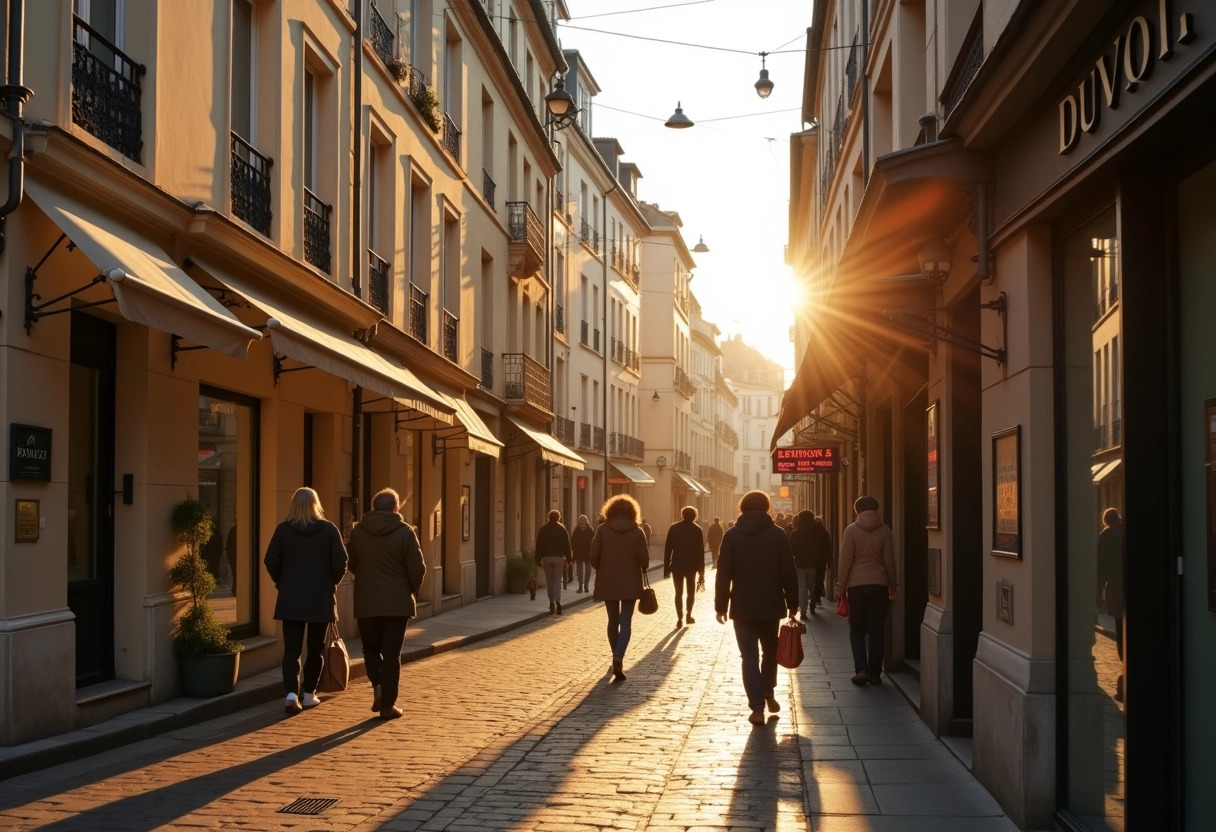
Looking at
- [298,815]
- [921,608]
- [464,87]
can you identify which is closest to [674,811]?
[298,815]

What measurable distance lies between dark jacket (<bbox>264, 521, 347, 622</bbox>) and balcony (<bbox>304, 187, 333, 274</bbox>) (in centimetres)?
543

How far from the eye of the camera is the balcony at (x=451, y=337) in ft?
77.2

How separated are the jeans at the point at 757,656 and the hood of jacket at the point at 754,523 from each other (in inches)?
28.8

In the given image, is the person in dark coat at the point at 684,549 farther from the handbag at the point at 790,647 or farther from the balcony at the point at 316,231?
the handbag at the point at 790,647

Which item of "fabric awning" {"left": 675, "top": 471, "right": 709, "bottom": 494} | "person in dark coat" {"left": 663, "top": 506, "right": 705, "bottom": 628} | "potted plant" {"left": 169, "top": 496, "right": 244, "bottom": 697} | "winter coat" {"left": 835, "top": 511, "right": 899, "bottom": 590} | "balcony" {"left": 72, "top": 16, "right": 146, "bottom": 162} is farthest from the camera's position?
"fabric awning" {"left": 675, "top": 471, "right": 709, "bottom": 494}

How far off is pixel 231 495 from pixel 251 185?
3.11 meters

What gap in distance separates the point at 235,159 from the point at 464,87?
11.6 meters

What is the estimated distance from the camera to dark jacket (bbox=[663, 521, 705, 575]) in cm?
1978

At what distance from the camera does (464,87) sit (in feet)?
80.8

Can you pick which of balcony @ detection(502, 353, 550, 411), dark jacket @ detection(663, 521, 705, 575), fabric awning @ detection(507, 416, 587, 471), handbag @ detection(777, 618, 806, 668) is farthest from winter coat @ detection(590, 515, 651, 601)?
balcony @ detection(502, 353, 550, 411)

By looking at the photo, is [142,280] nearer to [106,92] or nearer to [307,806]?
[106,92]

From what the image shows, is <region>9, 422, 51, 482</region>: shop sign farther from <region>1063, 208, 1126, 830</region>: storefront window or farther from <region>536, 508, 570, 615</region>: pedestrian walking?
<region>536, 508, 570, 615</region>: pedestrian walking

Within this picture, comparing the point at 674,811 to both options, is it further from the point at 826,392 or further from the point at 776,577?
the point at 826,392

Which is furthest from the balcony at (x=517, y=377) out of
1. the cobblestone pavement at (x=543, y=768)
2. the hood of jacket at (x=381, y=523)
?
the hood of jacket at (x=381, y=523)
